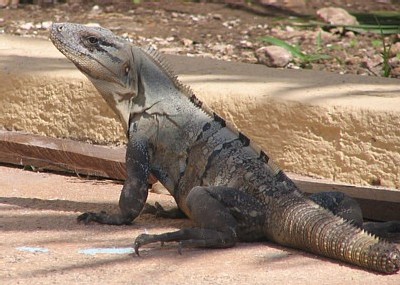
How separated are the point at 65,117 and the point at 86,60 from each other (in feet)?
5.53

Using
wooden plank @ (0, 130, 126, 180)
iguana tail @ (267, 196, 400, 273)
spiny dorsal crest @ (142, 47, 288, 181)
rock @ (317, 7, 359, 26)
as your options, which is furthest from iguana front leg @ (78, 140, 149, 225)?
rock @ (317, 7, 359, 26)

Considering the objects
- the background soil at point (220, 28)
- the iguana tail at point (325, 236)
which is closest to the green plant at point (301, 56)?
the background soil at point (220, 28)

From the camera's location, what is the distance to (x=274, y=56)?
1033 centimetres

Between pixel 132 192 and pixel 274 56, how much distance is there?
414 centimetres

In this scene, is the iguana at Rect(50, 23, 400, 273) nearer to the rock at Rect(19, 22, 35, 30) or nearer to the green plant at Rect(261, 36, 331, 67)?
the green plant at Rect(261, 36, 331, 67)

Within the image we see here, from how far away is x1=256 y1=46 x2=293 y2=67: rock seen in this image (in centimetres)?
1032

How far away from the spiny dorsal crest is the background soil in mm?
3437

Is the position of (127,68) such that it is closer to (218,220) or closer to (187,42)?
(218,220)

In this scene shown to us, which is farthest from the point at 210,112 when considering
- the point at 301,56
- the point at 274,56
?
the point at 274,56

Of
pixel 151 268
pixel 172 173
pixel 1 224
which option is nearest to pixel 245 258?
pixel 151 268

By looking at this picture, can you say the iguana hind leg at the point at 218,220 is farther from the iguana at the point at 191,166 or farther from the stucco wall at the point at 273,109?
the stucco wall at the point at 273,109

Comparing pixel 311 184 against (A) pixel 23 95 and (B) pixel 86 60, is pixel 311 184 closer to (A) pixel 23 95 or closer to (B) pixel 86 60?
(B) pixel 86 60

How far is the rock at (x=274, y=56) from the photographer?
1032cm

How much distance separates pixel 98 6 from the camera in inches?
528
